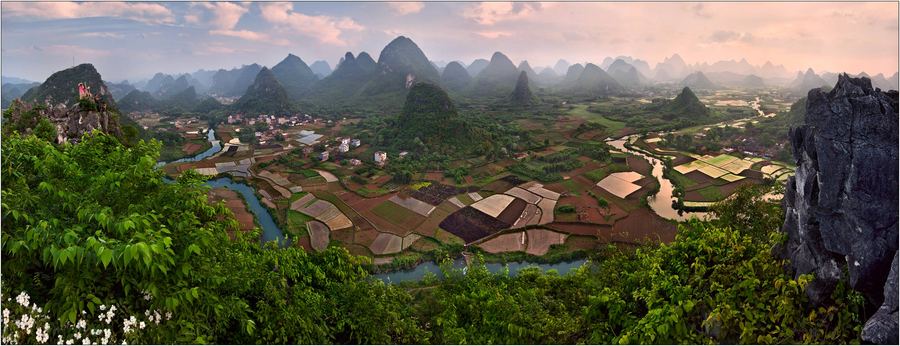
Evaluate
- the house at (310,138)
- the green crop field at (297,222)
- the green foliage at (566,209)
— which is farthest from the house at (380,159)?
the green foliage at (566,209)

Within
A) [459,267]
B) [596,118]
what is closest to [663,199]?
[459,267]

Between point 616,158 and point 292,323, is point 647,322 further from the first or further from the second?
point 616,158

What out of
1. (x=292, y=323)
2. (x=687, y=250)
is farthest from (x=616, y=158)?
(x=292, y=323)

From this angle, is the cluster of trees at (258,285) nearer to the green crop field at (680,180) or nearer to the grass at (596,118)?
the green crop field at (680,180)

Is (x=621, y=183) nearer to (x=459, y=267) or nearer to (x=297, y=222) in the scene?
(x=459, y=267)

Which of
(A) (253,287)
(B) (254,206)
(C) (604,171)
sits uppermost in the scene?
(A) (253,287)

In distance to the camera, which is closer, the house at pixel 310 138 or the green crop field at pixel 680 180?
the green crop field at pixel 680 180
